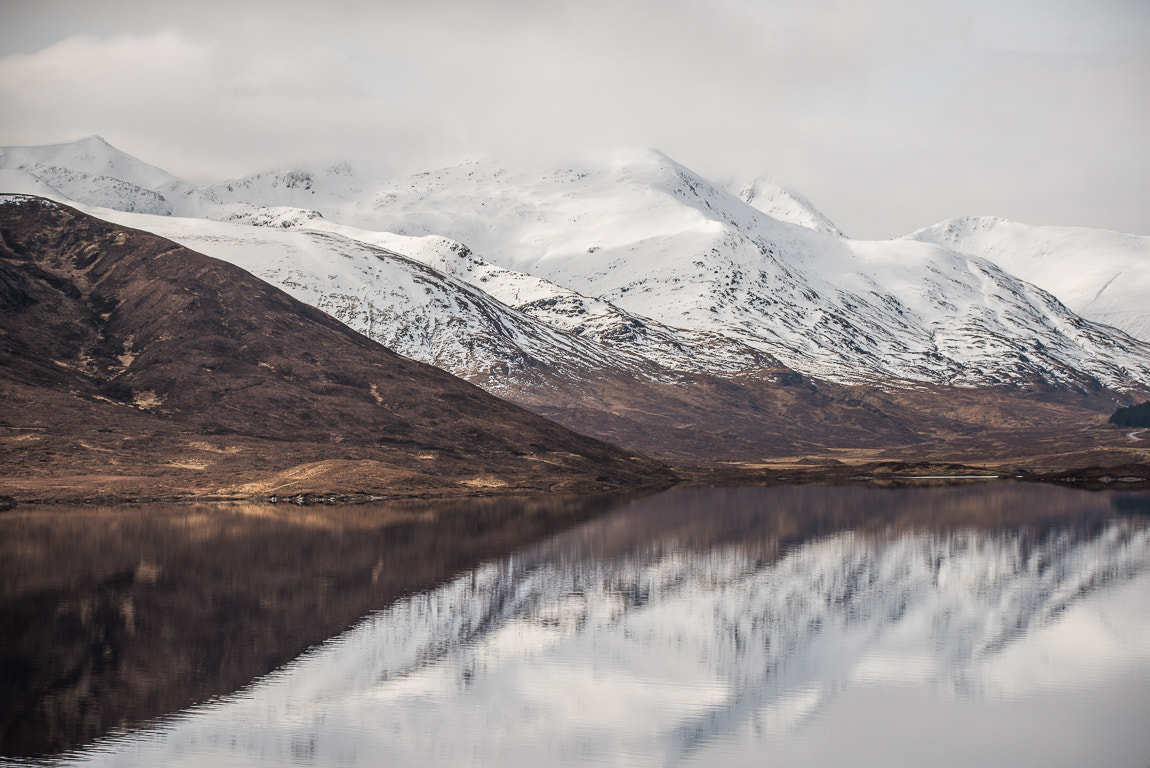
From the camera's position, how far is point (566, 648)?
49188mm

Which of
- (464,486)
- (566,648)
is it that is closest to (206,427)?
(464,486)

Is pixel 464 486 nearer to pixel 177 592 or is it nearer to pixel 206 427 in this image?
pixel 206 427

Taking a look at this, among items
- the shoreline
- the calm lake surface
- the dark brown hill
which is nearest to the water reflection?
the calm lake surface

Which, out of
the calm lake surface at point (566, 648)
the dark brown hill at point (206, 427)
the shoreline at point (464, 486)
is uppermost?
the dark brown hill at point (206, 427)

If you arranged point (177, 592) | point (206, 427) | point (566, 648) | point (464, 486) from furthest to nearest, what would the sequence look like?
point (206, 427)
point (464, 486)
point (177, 592)
point (566, 648)

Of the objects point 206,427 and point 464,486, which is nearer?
point 464,486

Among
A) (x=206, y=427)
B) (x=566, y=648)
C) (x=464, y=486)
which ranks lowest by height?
(x=566, y=648)

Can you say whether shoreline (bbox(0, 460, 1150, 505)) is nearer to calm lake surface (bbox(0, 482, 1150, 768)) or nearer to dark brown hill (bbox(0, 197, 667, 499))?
dark brown hill (bbox(0, 197, 667, 499))

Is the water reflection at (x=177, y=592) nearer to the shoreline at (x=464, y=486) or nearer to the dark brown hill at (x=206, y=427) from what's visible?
the shoreline at (x=464, y=486)

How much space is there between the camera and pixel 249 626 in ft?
169

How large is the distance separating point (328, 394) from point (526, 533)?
10399cm

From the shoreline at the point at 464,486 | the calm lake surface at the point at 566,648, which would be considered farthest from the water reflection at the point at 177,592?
the shoreline at the point at 464,486

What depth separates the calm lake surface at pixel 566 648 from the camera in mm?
34781

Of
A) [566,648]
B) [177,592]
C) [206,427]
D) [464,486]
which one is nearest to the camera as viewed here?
[566,648]
